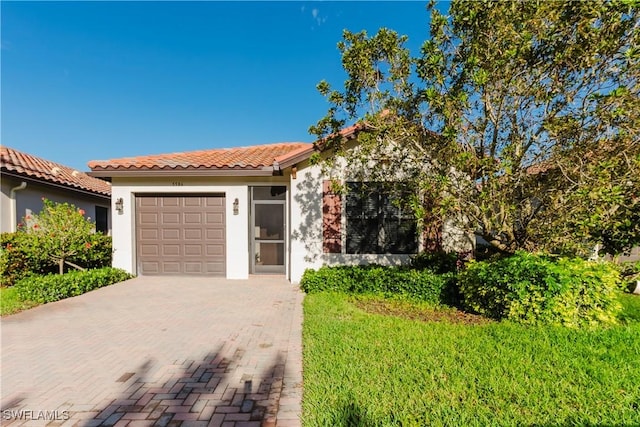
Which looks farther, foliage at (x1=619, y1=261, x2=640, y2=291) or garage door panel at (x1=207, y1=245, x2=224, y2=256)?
garage door panel at (x1=207, y1=245, x2=224, y2=256)

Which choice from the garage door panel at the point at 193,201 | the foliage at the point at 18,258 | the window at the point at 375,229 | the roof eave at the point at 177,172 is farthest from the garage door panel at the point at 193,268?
the window at the point at 375,229

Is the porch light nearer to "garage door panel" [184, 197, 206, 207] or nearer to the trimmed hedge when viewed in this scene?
the trimmed hedge

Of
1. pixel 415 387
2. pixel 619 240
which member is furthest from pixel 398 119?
pixel 619 240

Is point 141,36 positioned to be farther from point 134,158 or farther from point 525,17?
point 525,17

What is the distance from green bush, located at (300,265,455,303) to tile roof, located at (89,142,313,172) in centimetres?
344

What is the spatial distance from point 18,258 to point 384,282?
9.78 metres

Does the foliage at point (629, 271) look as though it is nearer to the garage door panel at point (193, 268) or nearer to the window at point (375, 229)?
the window at point (375, 229)

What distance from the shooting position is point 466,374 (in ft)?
10.8

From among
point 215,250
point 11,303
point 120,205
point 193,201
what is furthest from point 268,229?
point 11,303

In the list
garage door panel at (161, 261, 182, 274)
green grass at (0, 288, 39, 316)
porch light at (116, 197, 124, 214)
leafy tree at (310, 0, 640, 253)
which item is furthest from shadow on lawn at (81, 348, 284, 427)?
porch light at (116, 197, 124, 214)

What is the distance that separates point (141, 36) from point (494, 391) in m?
13.3

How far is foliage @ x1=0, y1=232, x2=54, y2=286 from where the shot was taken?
24.2 ft
